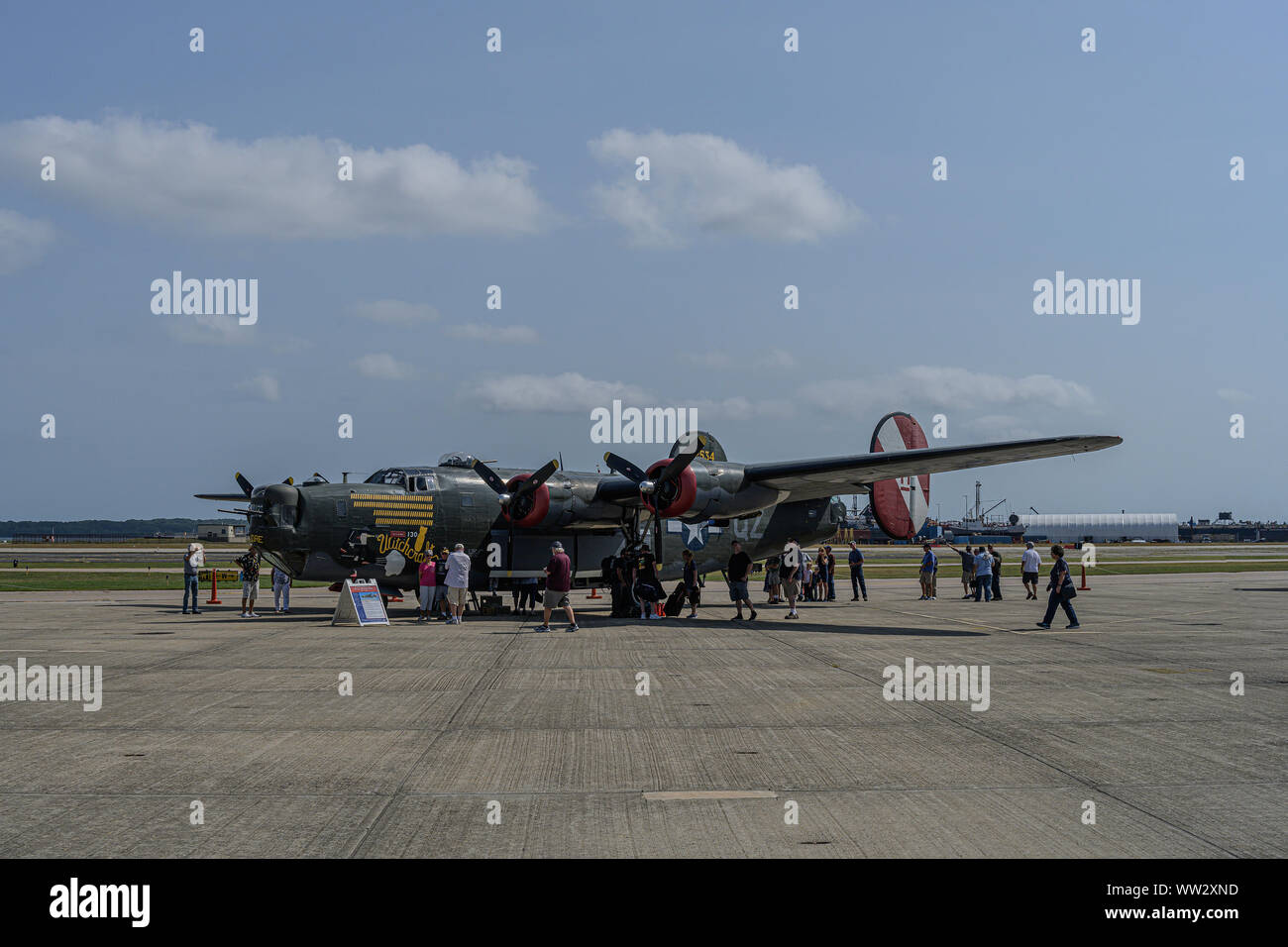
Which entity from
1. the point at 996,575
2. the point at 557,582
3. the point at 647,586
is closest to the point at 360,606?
the point at 557,582

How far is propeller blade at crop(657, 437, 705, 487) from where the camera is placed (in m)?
26.1

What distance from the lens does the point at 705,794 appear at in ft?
25.8

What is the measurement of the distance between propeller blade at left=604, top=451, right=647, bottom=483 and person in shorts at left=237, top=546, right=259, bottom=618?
937 centimetres

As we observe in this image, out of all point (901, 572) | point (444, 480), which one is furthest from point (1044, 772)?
point (901, 572)

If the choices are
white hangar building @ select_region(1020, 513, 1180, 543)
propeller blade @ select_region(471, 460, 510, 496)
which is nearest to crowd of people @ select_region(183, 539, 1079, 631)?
propeller blade @ select_region(471, 460, 510, 496)

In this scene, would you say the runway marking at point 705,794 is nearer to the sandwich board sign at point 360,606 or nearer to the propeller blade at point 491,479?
the sandwich board sign at point 360,606

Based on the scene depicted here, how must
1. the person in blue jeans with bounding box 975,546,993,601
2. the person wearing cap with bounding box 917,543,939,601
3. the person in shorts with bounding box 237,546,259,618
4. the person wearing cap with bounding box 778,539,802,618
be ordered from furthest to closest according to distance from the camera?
the person wearing cap with bounding box 917,543,939,601 < the person in blue jeans with bounding box 975,546,993,601 < the person in shorts with bounding box 237,546,259,618 < the person wearing cap with bounding box 778,539,802,618

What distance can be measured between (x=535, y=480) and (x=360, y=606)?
236 inches

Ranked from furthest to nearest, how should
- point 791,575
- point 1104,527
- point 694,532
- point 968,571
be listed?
1. point 1104,527
2. point 968,571
3. point 694,532
4. point 791,575

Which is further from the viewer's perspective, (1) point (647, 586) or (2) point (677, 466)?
(2) point (677, 466)

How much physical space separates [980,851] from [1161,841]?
1263 mm

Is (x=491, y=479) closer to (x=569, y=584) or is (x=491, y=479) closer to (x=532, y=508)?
(x=532, y=508)

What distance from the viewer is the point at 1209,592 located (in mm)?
35094

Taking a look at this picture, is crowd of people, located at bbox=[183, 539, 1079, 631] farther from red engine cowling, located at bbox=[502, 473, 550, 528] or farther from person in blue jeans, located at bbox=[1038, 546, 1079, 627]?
red engine cowling, located at bbox=[502, 473, 550, 528]
